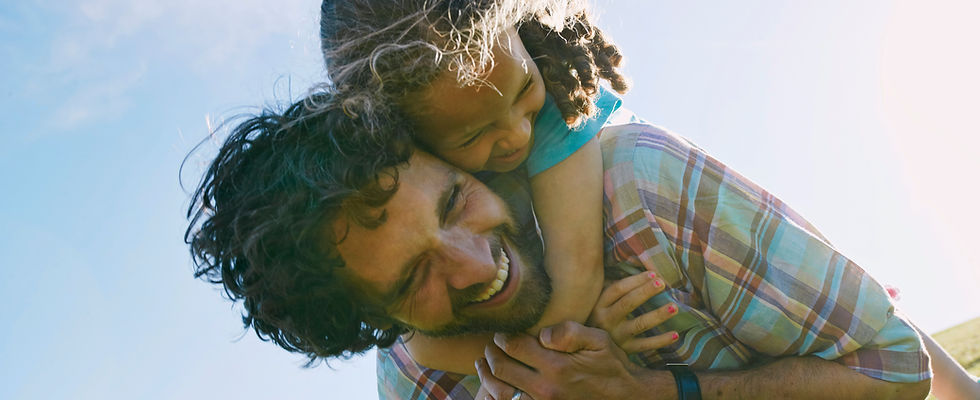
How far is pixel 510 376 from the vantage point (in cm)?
278

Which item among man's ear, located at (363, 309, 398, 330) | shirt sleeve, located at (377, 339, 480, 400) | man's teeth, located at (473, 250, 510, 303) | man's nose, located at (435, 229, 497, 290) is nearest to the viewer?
man's nose, located at (435, 229, 497, 290)

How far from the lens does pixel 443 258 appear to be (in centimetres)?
237

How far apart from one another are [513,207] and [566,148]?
12.9 inches

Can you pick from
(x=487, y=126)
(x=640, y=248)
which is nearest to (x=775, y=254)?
(x=640, y=248)

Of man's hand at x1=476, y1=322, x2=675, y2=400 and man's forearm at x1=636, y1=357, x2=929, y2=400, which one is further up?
man's hand at x1=476, y1=322, x2=675, y2=400

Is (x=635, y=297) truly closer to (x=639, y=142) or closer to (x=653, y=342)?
(x=653, y=342)

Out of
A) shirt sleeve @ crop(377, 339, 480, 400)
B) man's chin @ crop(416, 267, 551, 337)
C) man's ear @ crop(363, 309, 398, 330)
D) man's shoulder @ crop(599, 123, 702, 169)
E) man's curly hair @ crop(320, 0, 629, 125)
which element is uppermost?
man's curly hair @ crop(320, 0, 629, 125)

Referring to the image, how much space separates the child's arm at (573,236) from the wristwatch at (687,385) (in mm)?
442

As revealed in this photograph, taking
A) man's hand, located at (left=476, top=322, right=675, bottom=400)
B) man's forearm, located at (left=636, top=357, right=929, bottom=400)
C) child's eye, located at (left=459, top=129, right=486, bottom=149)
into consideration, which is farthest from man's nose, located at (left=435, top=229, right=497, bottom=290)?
man's forearm, located at (left=636, top=357, right=929, bottom=400)

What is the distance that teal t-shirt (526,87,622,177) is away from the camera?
9.12ft

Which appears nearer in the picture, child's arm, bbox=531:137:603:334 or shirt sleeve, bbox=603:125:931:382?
shirt sleeve, bbox=603:125:931:382

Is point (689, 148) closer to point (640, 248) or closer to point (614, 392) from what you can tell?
point (640, 248)

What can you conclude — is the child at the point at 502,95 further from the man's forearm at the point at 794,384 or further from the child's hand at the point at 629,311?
the man's forearm at the point at 794,384

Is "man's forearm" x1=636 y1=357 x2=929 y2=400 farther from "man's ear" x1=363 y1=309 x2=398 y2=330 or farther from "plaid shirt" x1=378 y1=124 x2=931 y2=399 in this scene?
"man's ear" x1=363 y1=309 x2=398 y2=330
